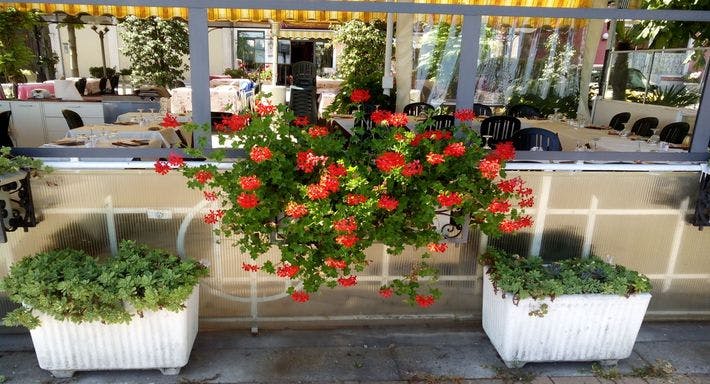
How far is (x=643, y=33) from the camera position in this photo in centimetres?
520

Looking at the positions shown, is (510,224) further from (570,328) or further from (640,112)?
(640,112)

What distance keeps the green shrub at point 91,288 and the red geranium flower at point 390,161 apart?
4.05ft

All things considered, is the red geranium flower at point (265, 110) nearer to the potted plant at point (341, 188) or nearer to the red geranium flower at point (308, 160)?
the potted plant at point (341, 188)

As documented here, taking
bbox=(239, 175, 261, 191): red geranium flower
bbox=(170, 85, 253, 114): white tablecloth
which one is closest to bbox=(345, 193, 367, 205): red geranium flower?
bbox=(239, 175, 261, 191): red geranium flower

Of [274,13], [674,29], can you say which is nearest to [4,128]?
[274,13]

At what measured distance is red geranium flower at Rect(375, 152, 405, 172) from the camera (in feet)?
7.80

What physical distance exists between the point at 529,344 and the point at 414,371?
695mm

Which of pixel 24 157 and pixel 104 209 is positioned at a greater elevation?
pixel 24 157

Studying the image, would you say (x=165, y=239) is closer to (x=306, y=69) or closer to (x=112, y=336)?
(x=112, y=336)

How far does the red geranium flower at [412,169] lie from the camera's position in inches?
96.0

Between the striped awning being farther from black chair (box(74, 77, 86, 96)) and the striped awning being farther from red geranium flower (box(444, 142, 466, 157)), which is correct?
red geranium flower (box(444, 142, 466, 157))

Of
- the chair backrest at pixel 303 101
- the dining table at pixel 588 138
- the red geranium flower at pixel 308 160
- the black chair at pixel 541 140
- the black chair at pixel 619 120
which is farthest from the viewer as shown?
the chair backrest at pixel 303 101

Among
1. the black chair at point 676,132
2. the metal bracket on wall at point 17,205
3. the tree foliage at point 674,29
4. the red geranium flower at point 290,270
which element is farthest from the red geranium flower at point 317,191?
the black chair at point 676,132

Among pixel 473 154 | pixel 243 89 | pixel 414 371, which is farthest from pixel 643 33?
pixel 243 89
